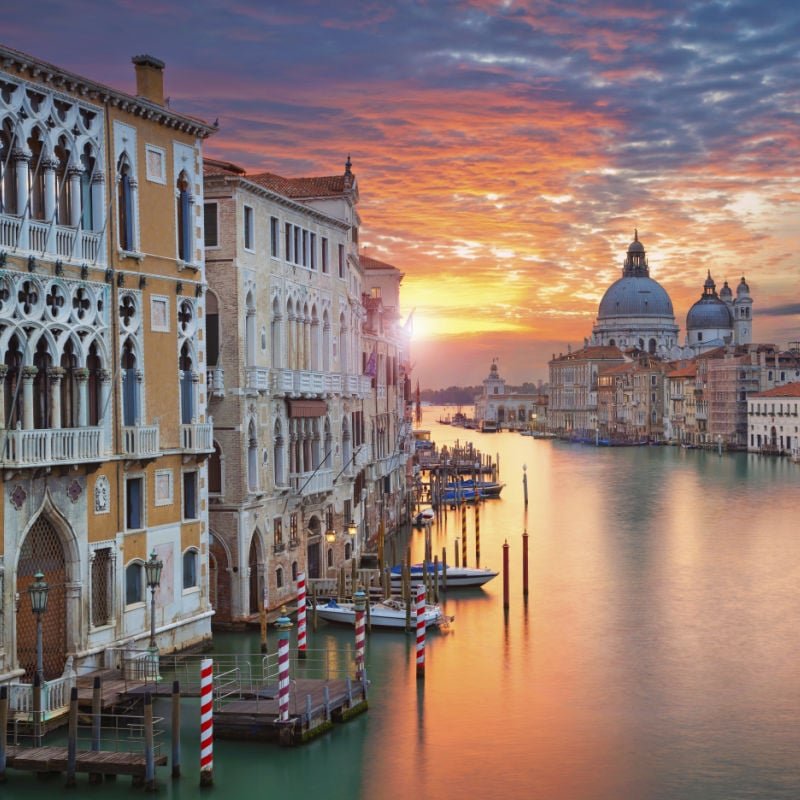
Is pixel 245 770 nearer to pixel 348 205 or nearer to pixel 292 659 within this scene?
pixel 292 659

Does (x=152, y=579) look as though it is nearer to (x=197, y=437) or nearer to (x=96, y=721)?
(x=96, y=721)

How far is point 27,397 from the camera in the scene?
46.7ft

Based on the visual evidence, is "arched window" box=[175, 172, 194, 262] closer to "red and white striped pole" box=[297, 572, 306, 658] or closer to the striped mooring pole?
"red and white striped pole" box=[297, 572, 306, 658]

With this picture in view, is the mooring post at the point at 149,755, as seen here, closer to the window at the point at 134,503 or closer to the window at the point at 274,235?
the window at the point at 134,503

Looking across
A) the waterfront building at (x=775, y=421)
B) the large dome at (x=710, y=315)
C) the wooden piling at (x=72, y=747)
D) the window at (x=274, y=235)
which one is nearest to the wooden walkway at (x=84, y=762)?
the wooden piling at (x=72, y=747)

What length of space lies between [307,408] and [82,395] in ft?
26.1

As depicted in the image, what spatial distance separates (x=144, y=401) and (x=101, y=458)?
1400 millimetres

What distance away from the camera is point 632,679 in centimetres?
1859

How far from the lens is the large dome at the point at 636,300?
144 m

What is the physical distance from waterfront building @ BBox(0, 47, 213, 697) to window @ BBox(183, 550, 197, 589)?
0.03m

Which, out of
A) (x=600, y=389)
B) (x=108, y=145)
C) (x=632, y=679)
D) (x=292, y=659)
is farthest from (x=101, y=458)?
(x=600, y=389)

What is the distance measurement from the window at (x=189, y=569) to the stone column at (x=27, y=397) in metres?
3.92

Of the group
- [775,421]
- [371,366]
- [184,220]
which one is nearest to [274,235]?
[184,220]

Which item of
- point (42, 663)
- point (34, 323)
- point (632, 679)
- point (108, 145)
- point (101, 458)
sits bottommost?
point (632, 679)
